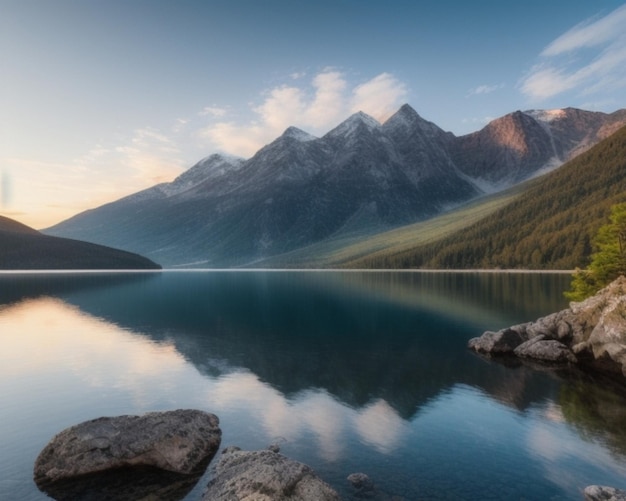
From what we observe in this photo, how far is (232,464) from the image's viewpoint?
26938 millimetres

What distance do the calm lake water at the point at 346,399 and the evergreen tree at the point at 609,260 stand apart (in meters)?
15.0

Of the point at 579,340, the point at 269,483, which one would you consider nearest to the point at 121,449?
the point at 269,483

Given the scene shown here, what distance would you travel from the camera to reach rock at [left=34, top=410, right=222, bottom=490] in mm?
28055

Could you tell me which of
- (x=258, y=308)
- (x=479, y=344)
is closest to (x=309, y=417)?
(x=479, y=344)

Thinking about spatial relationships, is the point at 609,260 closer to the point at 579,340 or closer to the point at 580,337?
the point at 580,337

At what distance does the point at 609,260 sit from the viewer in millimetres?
75750

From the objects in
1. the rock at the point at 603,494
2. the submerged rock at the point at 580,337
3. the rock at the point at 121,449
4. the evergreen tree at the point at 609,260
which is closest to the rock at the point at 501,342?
the submerged rock at the point at 580,337

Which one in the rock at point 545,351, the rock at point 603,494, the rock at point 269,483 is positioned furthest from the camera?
the rock at point 545,351

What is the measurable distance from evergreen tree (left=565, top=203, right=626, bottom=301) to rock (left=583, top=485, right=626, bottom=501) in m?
60.8

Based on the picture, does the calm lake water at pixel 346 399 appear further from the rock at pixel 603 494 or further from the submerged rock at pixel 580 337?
the submerged rock at pixel 580 337

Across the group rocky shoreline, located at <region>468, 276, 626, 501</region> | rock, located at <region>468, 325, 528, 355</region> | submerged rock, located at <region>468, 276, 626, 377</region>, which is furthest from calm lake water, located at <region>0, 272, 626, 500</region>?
submerged rock, located at <region>468, 276, 626, 377</region>

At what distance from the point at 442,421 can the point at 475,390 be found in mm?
10694

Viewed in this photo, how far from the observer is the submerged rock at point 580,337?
51.9 meters

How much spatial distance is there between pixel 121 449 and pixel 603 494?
28.4 meters
